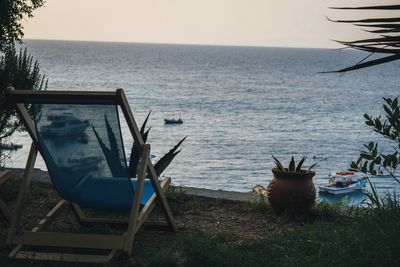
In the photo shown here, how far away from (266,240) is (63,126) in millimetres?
1567

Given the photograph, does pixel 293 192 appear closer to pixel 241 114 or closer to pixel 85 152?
pixel 85 152

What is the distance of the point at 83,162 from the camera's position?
156 inches

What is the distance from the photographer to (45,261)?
3.83m

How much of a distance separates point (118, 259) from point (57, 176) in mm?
692

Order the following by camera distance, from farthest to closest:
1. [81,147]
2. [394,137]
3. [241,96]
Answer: [241,96] < [81,147] < [394,137]

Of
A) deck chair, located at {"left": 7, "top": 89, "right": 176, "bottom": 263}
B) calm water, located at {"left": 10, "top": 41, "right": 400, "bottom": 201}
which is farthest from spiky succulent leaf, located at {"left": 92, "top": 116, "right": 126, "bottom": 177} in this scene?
calm water, located at {"left": 10, "top": 41, "right": 400, "bottom": 201}

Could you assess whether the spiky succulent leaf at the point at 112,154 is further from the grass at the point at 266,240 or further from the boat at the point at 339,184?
the boat at the point at 339,184

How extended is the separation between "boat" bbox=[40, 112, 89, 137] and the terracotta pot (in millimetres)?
2028

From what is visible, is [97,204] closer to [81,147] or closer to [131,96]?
[81,147]

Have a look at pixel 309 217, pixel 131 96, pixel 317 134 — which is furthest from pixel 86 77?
pixel 309 217

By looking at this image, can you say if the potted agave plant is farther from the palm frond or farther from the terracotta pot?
the palm frond

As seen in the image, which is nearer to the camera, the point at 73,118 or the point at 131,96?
the point at 73,118

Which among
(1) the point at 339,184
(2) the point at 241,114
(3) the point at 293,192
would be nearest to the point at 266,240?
(3) the point at 293,192

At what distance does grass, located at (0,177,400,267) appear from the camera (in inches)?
138
